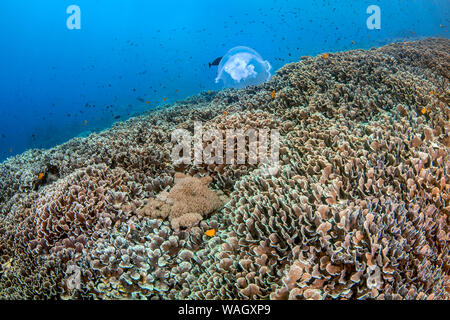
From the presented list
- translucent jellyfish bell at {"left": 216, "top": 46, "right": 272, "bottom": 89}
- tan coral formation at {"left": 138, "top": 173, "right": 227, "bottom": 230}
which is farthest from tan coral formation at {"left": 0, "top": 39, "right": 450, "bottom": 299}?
translucent jellyfish bell at {"left": 216, "top": 46, "right": 272, "bottom": 89}

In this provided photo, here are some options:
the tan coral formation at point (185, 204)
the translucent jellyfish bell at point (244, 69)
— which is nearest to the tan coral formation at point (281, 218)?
the tan coral formation at point (185, 204)

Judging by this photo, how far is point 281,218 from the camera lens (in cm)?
279

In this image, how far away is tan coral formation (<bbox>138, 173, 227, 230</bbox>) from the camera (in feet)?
11.3

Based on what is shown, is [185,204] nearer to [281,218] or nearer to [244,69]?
[281,218]

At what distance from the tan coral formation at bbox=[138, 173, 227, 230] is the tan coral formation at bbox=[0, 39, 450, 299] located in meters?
0.05

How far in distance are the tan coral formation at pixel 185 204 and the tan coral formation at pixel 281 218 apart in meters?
0.05

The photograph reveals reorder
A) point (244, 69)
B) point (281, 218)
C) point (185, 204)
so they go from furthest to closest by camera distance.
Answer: point (244, 69) → point (185, 204) → point (281, 218)

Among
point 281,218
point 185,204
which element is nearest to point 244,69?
point 185,204

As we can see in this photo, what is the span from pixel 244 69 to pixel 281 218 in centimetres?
873

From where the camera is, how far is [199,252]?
2947mm

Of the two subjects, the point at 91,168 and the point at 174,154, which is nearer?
the point at 91,168
